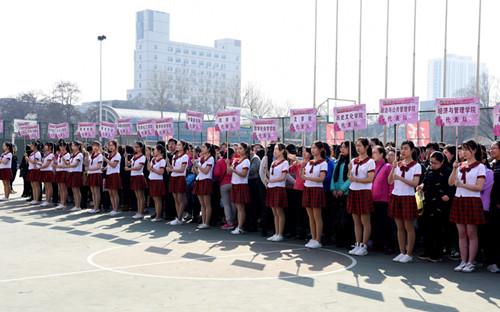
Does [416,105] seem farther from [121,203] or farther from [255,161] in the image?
[121,203]

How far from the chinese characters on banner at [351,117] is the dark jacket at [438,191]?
206 centimetres

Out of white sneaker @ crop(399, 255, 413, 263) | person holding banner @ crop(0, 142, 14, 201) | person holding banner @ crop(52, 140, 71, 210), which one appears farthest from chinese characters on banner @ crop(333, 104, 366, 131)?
person holding banner @ crop(0, 142, 14, 201)

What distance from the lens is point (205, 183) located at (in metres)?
12.5

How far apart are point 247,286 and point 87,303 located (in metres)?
2.04

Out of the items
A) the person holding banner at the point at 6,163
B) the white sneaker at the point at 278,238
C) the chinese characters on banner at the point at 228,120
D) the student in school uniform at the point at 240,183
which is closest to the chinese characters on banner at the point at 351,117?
the student in school uniform at the point at 240,183

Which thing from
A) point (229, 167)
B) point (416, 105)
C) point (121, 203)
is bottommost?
point (121, 203)

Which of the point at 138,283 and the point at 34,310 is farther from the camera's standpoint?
the point at 138,283

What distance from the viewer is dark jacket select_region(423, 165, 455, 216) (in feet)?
28.9

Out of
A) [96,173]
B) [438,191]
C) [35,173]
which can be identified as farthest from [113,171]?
[438,191]

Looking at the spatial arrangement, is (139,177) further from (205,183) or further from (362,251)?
(362,251)

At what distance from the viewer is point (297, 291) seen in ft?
22.4

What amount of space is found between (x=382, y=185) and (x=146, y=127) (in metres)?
8.60

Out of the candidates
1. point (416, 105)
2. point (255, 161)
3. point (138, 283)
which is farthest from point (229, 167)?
point (138, 283)

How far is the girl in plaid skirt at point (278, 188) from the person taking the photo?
1080cm
